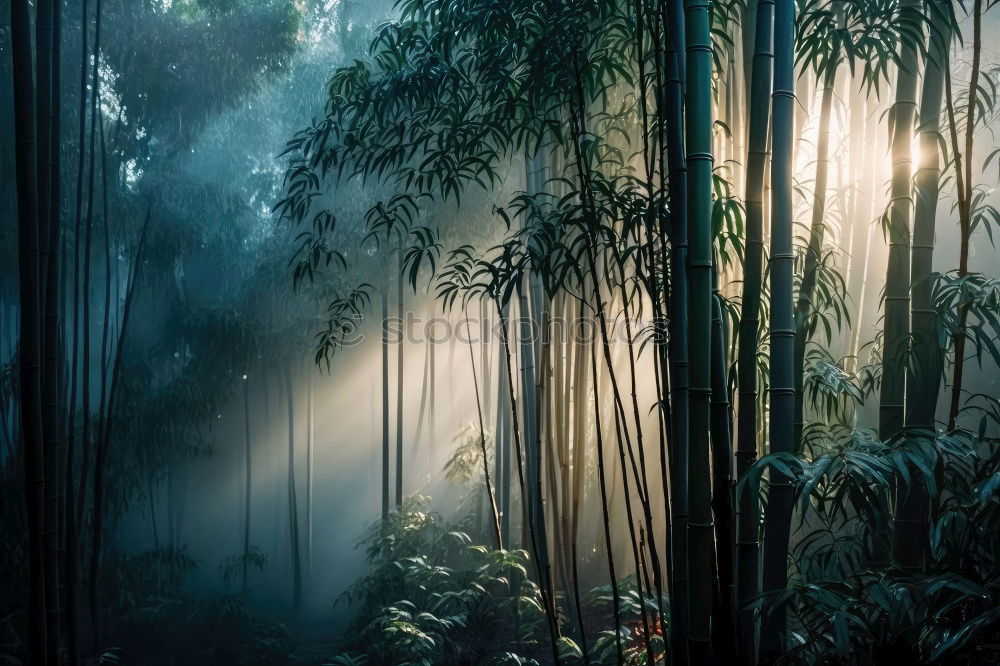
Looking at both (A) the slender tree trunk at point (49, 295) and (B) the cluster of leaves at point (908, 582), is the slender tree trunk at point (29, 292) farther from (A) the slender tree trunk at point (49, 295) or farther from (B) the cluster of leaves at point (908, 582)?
(B) the cluster of leaves at point (908, 582)

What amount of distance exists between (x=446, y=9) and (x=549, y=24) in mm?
551

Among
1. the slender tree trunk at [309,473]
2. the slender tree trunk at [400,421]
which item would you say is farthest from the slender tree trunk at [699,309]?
the slender tree trunk at [309,473]

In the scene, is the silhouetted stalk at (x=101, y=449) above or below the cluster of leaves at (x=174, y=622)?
above

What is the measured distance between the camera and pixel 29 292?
2035 millimetres

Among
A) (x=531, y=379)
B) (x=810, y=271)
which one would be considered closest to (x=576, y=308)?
(x=531, y=379)

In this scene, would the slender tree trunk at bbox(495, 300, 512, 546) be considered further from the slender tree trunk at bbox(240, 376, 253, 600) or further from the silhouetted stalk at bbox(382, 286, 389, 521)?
the slender tree trunk at bbox(240, 376, 253, 600)

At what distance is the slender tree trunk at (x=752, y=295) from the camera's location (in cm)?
169

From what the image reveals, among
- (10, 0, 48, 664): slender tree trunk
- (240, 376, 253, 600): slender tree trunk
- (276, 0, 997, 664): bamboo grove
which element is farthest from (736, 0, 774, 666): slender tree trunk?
(240, 376, 253, 600): slender tree trunk

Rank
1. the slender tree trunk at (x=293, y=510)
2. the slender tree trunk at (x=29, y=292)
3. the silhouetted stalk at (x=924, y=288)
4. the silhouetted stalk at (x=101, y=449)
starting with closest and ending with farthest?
the silhouetted stalk at (x=924, y=288) → the slender tree trunk at (x=29, y=292) → the silhouetted stalk at (x=101, y=449) → the slender tree trunk at (x=293, y=510)

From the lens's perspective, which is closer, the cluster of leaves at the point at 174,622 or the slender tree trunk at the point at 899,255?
the slender tree trunk at the point at 899,255

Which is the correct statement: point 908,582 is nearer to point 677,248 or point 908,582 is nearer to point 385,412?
point 677,248

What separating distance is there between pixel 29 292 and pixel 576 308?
243 cm

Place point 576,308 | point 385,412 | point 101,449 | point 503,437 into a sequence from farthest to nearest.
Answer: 1. point 385,412
2. point 503,437
3. point 101,449
4. point 576,308

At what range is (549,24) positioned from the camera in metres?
2.39
